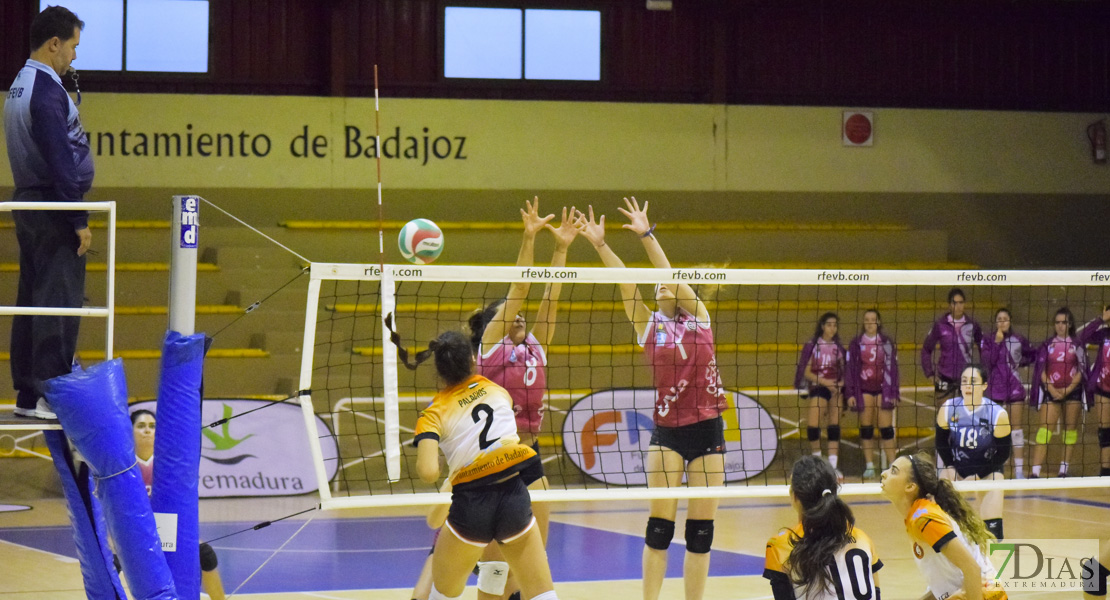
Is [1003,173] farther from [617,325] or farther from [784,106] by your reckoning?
[617,325]

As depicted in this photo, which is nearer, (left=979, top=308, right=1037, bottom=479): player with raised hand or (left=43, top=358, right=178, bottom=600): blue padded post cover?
(left=43, top=358, right=178, bottom=600): blue padded post cover

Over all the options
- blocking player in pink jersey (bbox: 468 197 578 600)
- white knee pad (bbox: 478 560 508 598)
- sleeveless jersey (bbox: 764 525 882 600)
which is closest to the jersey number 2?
white knee pad (bbox: 478 560 508 598)

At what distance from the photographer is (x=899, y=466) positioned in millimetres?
4727

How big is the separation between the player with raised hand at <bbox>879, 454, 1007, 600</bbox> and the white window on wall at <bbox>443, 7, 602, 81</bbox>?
9.53 metres

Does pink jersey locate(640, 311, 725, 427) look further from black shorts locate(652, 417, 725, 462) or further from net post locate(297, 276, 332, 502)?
net post locate(297, 276, 332, 502)

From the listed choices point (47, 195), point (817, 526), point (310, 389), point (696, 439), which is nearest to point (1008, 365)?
point (696, 439)

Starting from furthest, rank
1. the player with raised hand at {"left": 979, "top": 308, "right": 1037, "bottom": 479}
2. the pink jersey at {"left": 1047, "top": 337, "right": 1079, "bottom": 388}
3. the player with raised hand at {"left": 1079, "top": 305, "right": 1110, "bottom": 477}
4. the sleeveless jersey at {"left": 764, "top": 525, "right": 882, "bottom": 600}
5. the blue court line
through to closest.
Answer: the pink jersey at {"left": 1047, "top": 337, "right": 1079, "bottom": 388}
the player with raised hand at {"left": 979, "top": 308, "right": 1037, "bottom": 479}
the player with raised hand at {"left": 1079, "top": 305, "right": 1110, "bottom": 477}
the blue court line
the sleeveless jersey at {"left": 764, "top": 525, "right": 882, "bottom": 600}

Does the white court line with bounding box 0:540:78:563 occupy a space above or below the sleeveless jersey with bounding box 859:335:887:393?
below

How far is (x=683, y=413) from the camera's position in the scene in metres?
5.48

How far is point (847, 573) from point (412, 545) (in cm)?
455

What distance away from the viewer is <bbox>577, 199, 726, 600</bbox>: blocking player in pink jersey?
547 cm

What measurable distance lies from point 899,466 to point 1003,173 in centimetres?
1071

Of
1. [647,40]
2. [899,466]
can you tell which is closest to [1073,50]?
[647,40]

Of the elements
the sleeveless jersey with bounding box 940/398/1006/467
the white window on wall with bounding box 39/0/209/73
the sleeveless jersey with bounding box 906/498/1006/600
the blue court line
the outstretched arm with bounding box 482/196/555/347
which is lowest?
the blue court line
